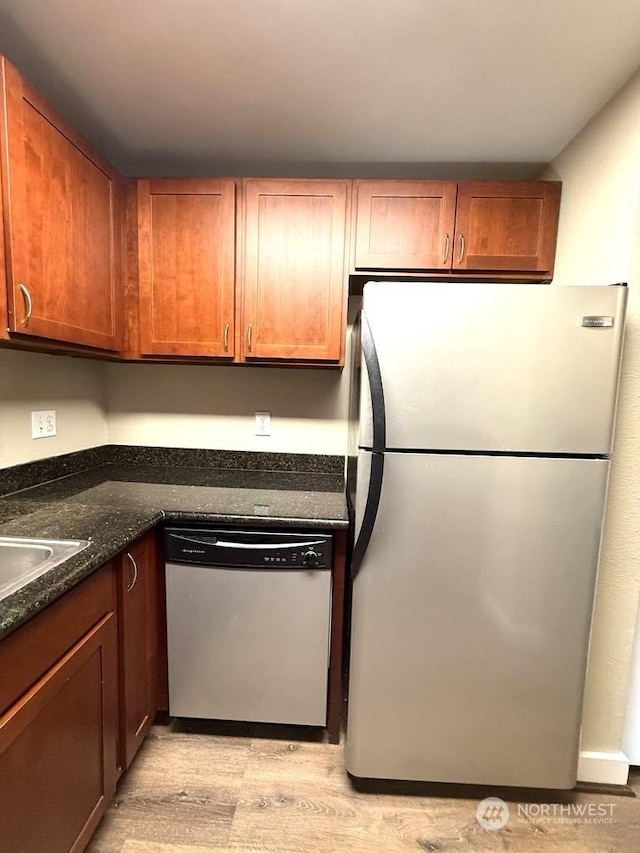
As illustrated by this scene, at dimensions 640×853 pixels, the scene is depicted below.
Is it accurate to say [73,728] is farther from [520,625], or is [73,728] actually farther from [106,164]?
[106,164]

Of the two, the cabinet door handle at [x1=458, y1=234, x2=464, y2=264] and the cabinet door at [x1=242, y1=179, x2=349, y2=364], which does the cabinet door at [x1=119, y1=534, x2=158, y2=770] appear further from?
the cabinet door handle at [x1=458, y1=234, x2=464, y2=264]

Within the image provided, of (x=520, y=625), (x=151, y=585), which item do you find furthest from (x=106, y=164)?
(x=520, y=625)

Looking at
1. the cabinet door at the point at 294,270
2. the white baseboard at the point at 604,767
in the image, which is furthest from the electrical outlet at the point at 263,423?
the white baseboard at the point at 604,767

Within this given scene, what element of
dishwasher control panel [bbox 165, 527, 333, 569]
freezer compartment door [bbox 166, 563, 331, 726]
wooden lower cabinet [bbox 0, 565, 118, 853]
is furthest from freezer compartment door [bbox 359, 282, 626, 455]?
wooden lower cabinet [bbox 0, 565, 118, 853]

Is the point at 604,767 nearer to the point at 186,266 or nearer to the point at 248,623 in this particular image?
the point at 248,623

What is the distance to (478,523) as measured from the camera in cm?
125

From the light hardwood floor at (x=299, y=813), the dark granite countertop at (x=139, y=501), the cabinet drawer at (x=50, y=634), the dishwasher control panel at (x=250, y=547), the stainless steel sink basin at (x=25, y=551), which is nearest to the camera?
the cabinet drawer at (x=50, y=634)

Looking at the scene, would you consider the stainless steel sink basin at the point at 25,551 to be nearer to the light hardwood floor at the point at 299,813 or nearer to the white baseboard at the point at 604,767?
the light hardwood floor at the point at 299,813

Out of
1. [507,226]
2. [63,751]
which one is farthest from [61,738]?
[507,226]

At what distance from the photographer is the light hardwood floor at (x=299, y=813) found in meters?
1.22

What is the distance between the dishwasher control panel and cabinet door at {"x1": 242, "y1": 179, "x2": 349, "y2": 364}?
0.76 metres

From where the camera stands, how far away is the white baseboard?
1432 mm

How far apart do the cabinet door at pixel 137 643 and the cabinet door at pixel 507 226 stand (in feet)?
5.56

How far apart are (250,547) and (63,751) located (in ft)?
2.28
